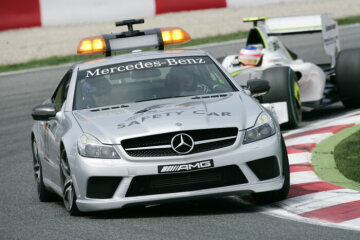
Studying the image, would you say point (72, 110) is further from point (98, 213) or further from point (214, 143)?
point (214, 143)

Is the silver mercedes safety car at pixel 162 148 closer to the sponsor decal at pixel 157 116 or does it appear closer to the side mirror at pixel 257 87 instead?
the sponsor decal at pixel 157 116

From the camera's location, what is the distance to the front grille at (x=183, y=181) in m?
6.60

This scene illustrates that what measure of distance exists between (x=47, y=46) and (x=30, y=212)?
56.8 ft

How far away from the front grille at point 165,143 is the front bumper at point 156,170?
0.06 meters

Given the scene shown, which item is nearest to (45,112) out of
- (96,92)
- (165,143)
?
(96,92)

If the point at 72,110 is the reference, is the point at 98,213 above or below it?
below

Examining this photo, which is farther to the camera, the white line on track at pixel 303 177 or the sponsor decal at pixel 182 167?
the white line on track at pixel 303 177

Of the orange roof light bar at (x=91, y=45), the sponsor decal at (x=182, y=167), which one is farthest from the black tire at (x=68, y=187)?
the orange roof light bar at (x=91, y=45)

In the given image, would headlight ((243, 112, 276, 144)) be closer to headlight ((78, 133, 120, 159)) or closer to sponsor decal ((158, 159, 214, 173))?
sponsor decal ((158, 159, 214, 173))

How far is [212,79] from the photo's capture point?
8039mm

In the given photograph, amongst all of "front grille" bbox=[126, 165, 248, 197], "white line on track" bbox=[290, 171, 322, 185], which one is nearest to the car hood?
"front grille" bbox=[126, 165, 248, 197]

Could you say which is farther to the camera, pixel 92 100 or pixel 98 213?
pixel 92 100

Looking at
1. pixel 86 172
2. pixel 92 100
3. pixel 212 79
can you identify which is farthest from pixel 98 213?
pixel 212 79

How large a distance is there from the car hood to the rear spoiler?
5.87m
